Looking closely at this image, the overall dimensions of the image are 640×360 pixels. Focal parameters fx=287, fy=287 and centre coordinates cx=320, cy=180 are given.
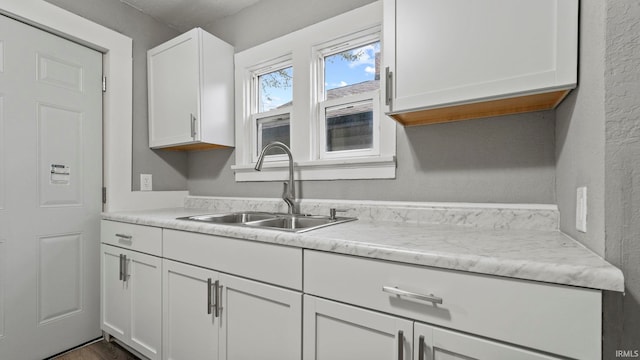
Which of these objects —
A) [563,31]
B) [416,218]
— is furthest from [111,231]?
[563,31]

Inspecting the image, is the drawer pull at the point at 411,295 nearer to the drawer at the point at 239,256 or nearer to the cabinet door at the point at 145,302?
the drawer at the point at 239,256

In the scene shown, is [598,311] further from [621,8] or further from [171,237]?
[171,237]

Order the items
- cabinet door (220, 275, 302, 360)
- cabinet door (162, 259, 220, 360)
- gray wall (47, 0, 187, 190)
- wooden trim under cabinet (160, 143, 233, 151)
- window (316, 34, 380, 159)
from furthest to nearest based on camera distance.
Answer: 1. wooden trim under cabinet (160, 143, 233, 151)
2. gray wall (47, 0, 187, 190)
3. window (316, 34, 380, 159)
4. cabinet door (162, 259, 220, 360)
5. cabinet door (220, 275, 302, 360)

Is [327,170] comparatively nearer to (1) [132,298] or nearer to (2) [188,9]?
(1) [132,298]

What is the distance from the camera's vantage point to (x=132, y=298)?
1.70 meters

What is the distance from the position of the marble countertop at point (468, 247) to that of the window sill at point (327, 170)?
1.12 feet

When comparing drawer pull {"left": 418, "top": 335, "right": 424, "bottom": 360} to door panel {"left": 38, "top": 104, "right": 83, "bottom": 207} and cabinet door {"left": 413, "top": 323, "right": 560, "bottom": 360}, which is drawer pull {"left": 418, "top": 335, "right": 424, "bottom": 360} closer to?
cabinet door {"left": 413, "top": 323, "right": 560, "bottom": 360}

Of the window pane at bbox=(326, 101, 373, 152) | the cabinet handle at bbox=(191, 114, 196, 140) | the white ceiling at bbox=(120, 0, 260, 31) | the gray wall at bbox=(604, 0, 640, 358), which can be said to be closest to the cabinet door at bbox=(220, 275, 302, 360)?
the gray wall at bbox=(604, 0, 640, 358)

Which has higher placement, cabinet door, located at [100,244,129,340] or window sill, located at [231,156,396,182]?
window sill, located at [231,156,396,182]

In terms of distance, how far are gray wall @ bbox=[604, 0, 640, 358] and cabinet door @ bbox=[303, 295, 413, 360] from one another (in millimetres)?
473

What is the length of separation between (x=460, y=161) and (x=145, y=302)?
72.8 inches

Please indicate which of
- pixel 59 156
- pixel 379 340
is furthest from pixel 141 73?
pixel 379 340

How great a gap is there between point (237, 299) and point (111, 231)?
121cm

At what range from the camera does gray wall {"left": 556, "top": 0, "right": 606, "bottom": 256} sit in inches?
27.7
